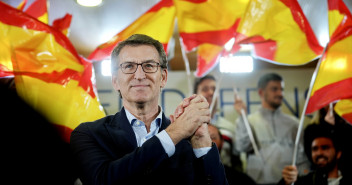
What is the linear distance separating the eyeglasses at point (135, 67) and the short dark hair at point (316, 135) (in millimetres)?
2156

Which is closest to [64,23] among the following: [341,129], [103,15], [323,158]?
[103,15]

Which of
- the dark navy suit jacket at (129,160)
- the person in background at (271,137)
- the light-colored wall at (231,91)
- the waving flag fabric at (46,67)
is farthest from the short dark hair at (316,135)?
the dark navy suit jacket at (129,160)

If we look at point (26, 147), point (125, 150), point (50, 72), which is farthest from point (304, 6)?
point (26, 147)

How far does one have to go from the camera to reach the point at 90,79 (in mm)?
1968

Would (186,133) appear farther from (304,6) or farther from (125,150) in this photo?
(304,6)

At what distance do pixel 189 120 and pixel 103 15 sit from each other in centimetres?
249

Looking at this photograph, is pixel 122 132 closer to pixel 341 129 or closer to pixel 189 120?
pixel 189 120

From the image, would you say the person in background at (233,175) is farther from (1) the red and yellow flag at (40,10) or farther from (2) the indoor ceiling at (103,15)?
(1) the red and yellow flag at (40,10)

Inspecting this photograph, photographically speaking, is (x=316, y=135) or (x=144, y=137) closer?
(x=144, y=137)

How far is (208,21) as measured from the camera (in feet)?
7.91

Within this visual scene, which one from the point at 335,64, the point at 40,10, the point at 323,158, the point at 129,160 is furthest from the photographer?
the point at 323,158

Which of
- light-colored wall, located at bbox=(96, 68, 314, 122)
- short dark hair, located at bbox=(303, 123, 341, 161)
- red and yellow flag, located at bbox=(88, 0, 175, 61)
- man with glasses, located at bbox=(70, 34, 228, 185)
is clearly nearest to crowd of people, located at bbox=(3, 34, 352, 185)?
man with glasses, located at bbox=(70, 34, 228, 185)

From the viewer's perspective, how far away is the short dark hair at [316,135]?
289cm

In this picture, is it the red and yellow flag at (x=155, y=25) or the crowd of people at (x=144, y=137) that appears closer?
the crowd of people at (x=144, y=137)
